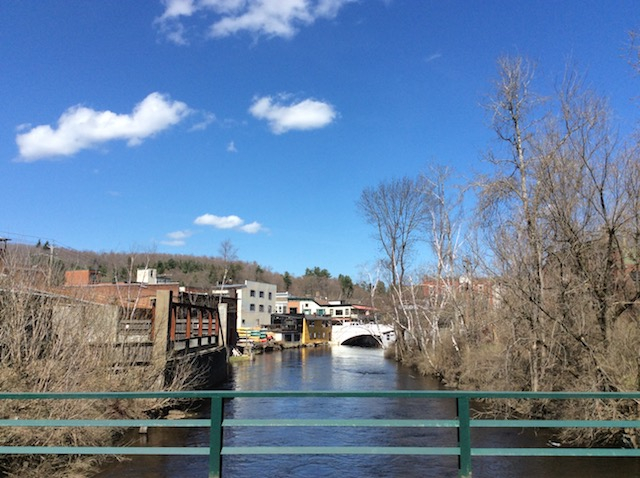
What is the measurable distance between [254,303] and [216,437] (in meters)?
82.6

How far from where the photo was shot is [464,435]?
4254 mm

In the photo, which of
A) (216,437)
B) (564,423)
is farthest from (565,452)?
(216,437)

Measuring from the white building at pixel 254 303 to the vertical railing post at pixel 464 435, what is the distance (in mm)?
76922

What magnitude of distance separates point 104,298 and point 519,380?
45.9ft

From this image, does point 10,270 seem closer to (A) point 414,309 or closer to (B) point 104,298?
(B) point 104,298

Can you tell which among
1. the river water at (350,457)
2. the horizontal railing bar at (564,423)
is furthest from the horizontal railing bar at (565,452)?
the river water at (350,457)

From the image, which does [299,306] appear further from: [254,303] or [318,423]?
[318,423]

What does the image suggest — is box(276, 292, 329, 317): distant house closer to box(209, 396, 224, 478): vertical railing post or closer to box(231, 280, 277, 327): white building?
box(231, 280, 277, 327): white building

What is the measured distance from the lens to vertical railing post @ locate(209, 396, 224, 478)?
425 centimetres

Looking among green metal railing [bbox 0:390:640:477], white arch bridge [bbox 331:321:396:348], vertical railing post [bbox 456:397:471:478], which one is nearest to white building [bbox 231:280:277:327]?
white arch bridge [bbox 331:321:396:348]

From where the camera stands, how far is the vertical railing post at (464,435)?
4242 millimetres

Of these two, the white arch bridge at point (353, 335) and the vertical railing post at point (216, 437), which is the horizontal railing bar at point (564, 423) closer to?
the vertical railing post at point (216, 437)

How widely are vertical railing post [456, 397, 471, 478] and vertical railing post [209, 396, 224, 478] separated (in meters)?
2.00

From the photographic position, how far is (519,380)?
691 inches
